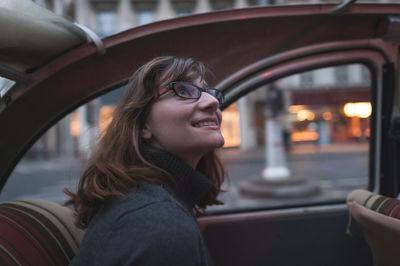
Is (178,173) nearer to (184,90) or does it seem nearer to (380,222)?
(184,90)

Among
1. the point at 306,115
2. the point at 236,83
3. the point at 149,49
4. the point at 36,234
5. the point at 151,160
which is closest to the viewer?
the point at 151,160

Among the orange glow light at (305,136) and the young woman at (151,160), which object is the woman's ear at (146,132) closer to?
the young woman at (151,160)

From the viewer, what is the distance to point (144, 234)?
82cm

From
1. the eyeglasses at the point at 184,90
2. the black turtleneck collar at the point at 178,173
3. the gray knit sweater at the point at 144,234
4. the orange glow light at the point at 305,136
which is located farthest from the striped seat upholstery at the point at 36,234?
the orange glow light at the point at 305,136

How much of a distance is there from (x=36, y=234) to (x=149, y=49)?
107 centimetres

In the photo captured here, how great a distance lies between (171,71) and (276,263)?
4.82ft

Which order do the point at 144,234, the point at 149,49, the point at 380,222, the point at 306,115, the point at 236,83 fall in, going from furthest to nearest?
the point at 306,115 < the point at 236,83 < the point at 149,49 < the point at 380,222 < the point at 144,234

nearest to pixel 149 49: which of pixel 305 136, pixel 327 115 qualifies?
pixel 327 115

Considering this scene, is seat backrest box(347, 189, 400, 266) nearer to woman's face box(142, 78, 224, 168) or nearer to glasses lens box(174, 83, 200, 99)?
woman's face box(142, 78, 224, 168)

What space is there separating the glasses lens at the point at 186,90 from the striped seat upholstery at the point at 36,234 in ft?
2.84

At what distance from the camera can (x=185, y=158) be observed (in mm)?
1204

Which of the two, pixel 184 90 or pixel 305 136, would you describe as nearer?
pixel 184 90

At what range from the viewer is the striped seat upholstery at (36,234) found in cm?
116

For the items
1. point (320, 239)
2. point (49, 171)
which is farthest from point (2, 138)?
point (49, 171)
